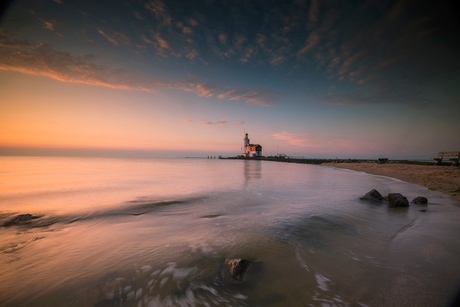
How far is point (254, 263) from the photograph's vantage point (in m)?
4.51

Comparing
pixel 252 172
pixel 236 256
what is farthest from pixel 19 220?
pixel 252 172

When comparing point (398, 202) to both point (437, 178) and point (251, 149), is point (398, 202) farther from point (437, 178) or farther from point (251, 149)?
point (251, 149)

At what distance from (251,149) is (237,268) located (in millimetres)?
140521

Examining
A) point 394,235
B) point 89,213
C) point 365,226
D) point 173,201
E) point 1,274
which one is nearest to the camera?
point 1,274

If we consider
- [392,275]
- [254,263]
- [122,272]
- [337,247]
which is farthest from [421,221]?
[122,272]

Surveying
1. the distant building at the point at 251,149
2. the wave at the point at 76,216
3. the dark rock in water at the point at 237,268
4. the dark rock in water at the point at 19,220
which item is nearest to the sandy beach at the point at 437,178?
the dark rock in water at the point at 237,268

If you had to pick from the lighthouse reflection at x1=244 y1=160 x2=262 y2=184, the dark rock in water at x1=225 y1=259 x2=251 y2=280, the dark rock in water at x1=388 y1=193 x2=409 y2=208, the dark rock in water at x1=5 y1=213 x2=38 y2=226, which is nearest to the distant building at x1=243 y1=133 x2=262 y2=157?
the lighthouse reflection at x1=244 y1=160 x2=262 y2=184

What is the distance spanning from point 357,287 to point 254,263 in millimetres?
2090

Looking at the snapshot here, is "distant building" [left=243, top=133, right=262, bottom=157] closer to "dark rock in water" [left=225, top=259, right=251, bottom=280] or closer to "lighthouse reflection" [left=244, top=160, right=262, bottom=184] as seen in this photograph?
"lighthouse reflection" [left=244, top=160, right=262, bottom=184]

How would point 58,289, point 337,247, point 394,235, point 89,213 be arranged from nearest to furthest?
point 58,289 → point 337,247 → point 394,235 → point 89,213

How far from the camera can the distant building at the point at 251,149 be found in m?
140

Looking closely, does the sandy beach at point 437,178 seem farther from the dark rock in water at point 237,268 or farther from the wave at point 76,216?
the wave at point 76,216

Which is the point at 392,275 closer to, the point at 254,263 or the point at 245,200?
the point at 254,263

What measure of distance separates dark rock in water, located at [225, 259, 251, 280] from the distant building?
137m
